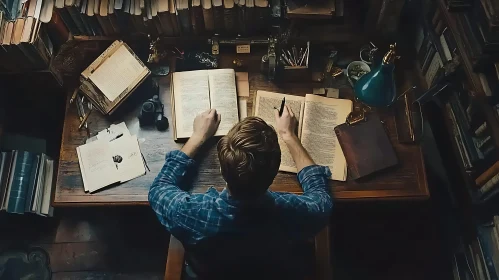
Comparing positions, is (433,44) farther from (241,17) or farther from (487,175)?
(241,17)

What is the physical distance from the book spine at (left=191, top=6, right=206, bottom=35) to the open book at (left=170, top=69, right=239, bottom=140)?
0.57ft

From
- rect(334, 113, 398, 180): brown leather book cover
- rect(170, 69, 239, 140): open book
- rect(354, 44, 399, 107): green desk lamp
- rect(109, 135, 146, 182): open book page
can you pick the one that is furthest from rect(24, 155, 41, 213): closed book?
rect(354, 44, 399, 107): green desk lamp

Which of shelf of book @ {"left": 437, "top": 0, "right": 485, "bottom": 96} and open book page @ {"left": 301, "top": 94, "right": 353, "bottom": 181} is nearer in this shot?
shelf of book @ {"left": 437, "top": 0, "right": 485, "bottom": 96}

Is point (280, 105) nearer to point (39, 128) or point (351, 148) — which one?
point (351, 148)

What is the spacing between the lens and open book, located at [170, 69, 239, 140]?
6.43 ft

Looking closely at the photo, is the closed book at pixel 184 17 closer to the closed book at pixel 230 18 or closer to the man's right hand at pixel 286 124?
the closed book at pixel 230 18

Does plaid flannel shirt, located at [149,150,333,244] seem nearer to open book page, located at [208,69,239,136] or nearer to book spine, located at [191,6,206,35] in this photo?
open book page, located at [208,69,239,136]

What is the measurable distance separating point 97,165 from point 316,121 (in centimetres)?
84

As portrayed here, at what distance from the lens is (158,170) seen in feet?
6.31

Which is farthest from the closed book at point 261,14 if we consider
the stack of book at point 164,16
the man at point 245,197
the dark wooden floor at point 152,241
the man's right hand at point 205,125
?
the dark wooden floor at point 152,241

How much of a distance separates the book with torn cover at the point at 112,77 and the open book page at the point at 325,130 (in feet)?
2.12

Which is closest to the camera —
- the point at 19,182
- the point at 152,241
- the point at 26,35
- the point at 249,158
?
the point at 249,158

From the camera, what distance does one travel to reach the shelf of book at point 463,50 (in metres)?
1.70

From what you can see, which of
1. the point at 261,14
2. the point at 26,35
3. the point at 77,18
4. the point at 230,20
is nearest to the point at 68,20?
the point at 77,18
